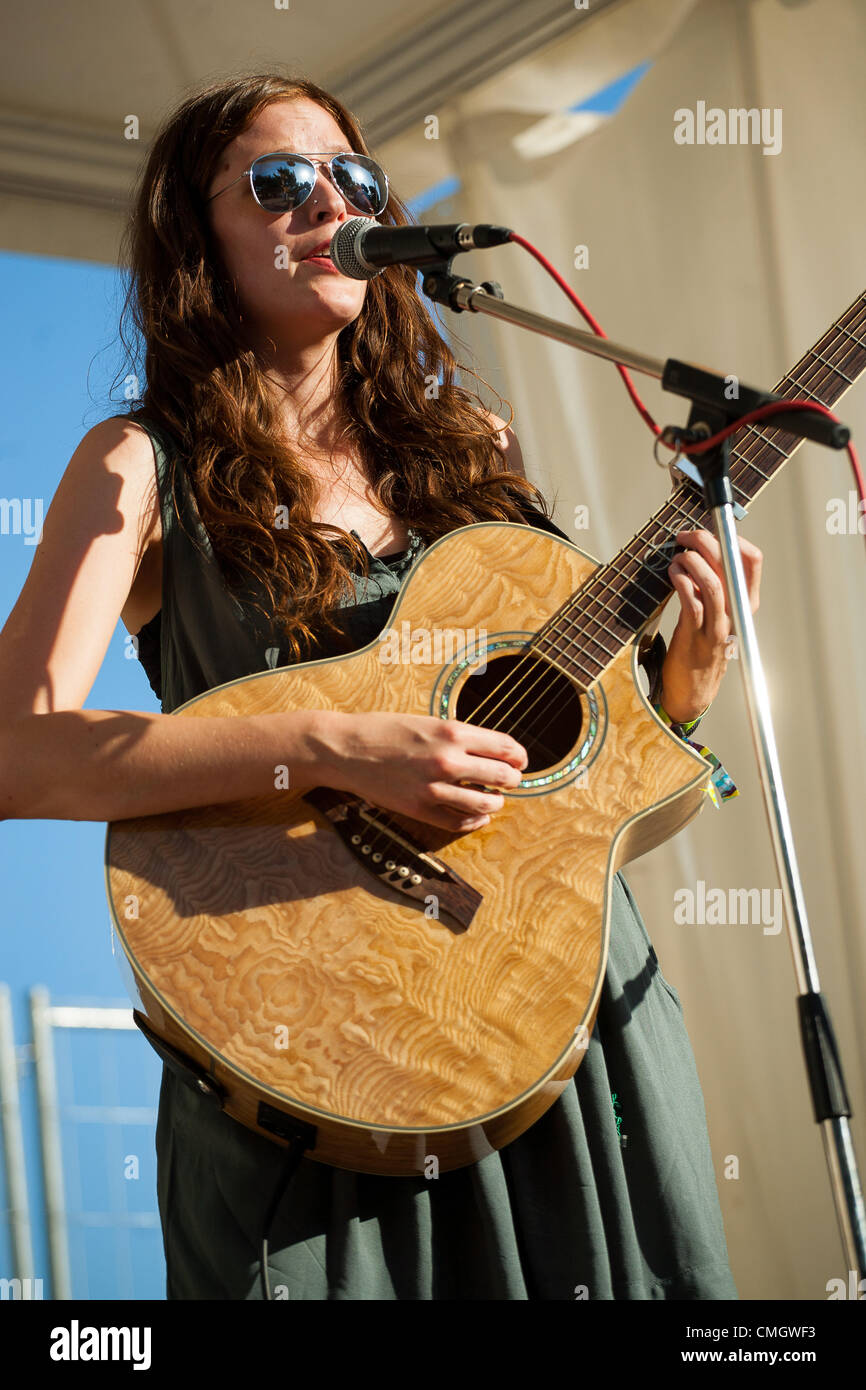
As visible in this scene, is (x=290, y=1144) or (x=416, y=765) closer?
(x=290, y=1144)

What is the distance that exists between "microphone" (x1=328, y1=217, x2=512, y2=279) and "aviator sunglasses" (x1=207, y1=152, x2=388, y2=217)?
10.8 inches

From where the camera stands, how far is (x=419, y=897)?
4.26 ft

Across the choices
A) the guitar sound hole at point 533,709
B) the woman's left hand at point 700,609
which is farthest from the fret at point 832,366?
the guitar sound hole at point 533,709

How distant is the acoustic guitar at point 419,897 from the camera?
1.19 meters

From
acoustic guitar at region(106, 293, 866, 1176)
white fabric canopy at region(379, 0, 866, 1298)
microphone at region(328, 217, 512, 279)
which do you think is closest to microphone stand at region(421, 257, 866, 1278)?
microphone at region(328, 217, 512, 279)

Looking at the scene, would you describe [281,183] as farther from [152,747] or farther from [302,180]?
[152,747]

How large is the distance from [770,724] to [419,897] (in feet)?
1.45

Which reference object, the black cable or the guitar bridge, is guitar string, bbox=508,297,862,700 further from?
the black cable

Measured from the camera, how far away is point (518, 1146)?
4.44 feet

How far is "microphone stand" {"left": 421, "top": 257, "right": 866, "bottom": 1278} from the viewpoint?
3.19 ft

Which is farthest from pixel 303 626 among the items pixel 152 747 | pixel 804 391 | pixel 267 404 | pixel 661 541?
pixel 804 391

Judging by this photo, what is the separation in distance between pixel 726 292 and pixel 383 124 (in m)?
0.94

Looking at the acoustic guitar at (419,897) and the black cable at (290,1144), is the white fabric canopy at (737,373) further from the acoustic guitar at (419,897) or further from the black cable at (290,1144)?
the black cable at (290,1144)
